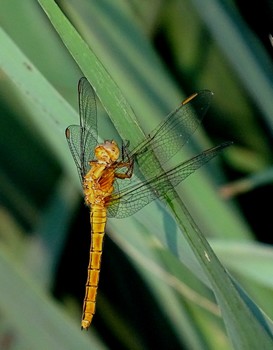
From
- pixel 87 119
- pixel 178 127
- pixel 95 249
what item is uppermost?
pixel 87 119

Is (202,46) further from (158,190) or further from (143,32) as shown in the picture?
(158,190)

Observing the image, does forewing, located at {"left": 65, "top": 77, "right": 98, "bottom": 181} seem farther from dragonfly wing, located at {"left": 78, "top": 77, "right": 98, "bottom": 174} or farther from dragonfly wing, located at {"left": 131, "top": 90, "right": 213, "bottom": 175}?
dragonfly wing, located at {"left": 131, "top": 90, "right": 213, "bottom": 175}

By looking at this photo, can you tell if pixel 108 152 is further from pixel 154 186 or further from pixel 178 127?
pixel 154 186

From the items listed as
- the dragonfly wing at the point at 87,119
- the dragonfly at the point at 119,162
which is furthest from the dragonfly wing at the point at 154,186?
the dragonfly wing at the point at 87,119

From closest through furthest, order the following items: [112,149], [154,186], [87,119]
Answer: [154,186]
[87,119]
[112,149]

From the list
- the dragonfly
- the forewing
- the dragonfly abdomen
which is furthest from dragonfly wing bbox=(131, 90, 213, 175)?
the dragonfly abdomen

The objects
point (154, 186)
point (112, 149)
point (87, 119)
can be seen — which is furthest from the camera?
point (112, 149)

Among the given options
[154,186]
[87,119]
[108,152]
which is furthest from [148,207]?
[108,152]
